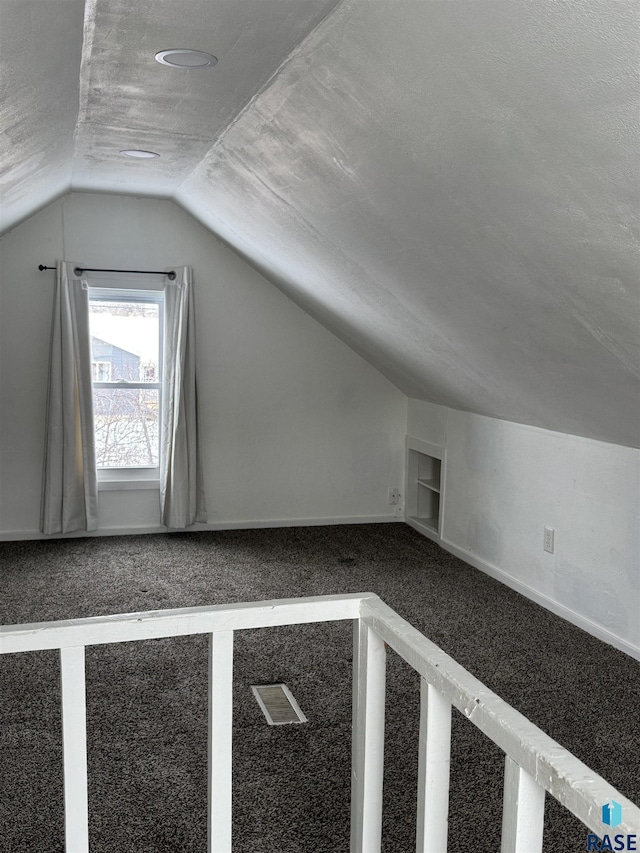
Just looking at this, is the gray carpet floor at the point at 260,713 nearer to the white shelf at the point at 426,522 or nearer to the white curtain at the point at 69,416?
the white curtain at the point at 69,416

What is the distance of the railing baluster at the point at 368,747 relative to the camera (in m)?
1.31

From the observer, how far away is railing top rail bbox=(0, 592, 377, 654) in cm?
117

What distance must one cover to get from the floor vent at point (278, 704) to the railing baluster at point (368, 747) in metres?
1.61

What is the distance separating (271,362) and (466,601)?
2485mm

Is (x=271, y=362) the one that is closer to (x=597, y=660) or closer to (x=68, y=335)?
(x=68, y=335)

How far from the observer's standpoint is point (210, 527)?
5895 millimetres

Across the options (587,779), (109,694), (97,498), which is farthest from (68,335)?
(587,779)

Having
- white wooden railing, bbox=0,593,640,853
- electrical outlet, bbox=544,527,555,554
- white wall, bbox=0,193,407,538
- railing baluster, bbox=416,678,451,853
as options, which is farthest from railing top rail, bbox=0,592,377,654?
white wall, bbox=0,193,407,538

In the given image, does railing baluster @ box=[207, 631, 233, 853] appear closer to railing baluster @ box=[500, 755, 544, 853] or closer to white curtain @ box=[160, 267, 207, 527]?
railing baluster @ box=[500, 755, 544, 853]

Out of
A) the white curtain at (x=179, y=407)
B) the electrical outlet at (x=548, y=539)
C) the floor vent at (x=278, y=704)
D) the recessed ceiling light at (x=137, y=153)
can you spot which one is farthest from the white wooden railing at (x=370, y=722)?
the white curtain at (x=179, y=407)

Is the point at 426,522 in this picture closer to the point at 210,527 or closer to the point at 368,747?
the point at 210,527

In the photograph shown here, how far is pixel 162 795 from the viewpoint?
2439 millimetres

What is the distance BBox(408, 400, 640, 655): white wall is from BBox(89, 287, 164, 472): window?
2152 mm

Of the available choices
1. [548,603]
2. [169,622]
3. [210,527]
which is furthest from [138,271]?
[169,622]
